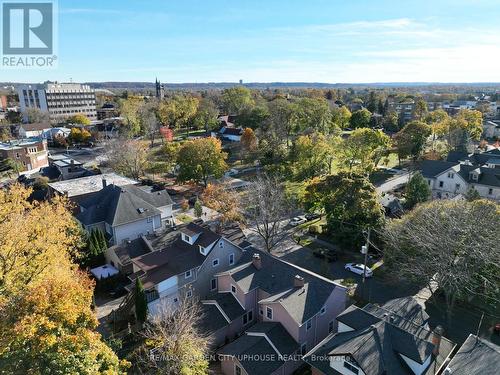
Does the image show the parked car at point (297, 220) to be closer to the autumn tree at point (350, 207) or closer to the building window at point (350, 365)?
the autumn tree at point (350, 207)

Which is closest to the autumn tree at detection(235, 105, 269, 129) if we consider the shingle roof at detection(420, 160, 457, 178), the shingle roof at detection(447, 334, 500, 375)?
the shingle roof at detection(420, 160, 457, 178)

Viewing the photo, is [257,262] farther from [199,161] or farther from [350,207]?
[199,161]

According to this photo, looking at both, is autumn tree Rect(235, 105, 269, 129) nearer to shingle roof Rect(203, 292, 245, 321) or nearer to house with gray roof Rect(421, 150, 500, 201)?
house with gray roof Rect(421, 150, 500, 201)

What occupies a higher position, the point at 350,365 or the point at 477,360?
the point at 477,360

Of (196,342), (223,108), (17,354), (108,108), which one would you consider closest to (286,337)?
(196,342)

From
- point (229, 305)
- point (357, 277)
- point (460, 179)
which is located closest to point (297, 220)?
point (357, 277)

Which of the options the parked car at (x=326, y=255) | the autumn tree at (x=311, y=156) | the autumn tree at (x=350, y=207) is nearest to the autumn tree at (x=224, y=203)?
the parked car at (x=326, y=255)

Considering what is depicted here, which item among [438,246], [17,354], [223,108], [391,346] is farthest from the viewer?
[223,108]

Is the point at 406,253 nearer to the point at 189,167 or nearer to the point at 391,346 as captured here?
the point at 391,346
